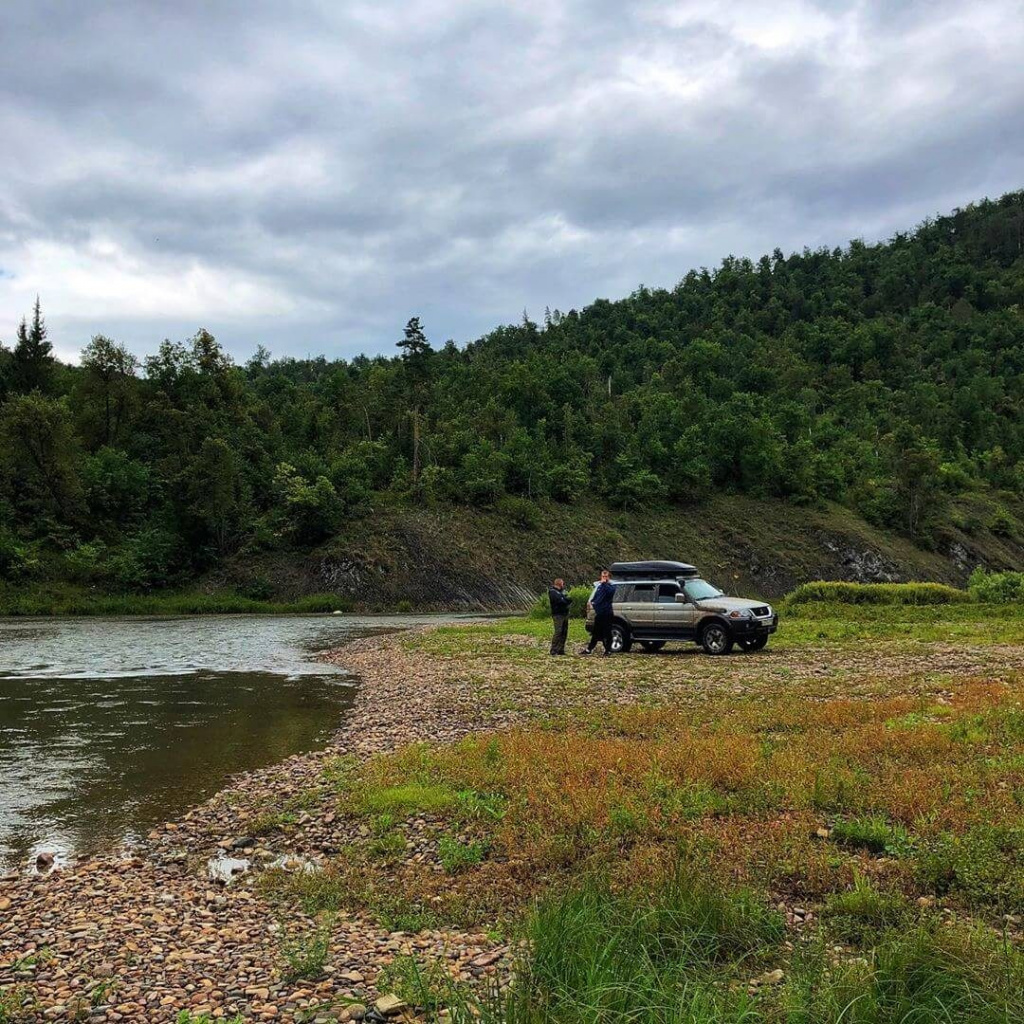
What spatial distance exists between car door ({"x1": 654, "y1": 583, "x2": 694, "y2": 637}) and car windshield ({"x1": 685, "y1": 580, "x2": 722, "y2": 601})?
0.36m

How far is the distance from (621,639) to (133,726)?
15531 mm

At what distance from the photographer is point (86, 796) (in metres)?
11.1

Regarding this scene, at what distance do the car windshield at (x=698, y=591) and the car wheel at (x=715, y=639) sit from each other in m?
1.05

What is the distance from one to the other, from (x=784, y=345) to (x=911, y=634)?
130628 mm

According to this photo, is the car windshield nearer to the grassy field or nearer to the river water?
the grassy field

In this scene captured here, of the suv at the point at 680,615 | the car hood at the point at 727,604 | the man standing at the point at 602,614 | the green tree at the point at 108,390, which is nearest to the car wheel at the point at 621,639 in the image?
the suv at the point at 680,615

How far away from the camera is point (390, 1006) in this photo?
16.5ft

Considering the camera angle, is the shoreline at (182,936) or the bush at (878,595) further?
the bush at (878,595)

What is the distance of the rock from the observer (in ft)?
16.5

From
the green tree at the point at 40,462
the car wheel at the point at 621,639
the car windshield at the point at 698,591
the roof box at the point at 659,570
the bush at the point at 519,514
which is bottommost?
the car wheel at the point at 621,639

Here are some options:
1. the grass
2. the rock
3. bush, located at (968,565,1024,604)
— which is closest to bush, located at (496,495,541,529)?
bush, located at (968,565,1024,604)

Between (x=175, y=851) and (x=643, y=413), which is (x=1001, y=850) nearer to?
(x=175, y=851)

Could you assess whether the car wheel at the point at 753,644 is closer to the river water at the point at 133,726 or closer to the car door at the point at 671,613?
the car door at the point at 671,613

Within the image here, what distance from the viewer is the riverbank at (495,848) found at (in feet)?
18.6
